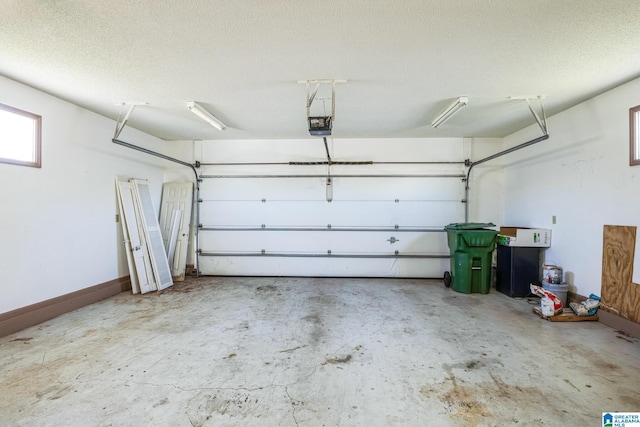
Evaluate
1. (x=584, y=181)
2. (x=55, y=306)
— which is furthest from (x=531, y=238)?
(x=55, y=306)

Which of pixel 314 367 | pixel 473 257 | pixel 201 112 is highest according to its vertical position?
pixel 201 112

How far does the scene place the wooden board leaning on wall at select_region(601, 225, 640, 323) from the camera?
2635mm

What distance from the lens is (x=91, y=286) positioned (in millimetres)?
3562

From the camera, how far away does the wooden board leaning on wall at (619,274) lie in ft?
8.64

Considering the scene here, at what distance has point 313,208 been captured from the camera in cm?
496

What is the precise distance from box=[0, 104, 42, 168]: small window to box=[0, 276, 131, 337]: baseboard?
161 cm

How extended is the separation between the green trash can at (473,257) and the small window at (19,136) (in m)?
5.71

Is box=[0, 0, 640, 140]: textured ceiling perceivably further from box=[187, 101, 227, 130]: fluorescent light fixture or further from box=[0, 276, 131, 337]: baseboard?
box=[0, 276, 131, 337]: baseboard

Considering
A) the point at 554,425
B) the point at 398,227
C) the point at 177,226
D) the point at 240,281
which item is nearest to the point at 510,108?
the point at 398,227

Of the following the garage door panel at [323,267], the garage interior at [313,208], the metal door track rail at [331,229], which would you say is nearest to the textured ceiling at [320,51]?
the garage interior at [313,208]

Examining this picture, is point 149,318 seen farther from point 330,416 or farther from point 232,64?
point 232,64

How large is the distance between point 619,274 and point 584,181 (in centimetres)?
116

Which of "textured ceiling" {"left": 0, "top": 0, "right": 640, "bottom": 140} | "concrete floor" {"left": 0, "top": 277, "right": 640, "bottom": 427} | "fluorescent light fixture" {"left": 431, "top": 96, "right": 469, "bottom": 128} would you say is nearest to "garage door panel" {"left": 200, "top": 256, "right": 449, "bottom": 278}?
"concrete floor" {"left": 0, "top": 277, "right": 640, "bottom": 427}

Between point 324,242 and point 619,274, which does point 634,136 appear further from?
point 324,242
